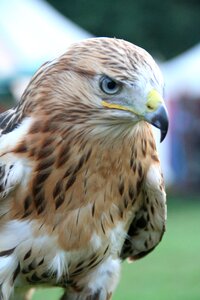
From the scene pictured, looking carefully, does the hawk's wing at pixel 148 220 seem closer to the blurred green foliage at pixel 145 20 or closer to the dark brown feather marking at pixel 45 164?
the dark brown feather marking at pixel 45 164

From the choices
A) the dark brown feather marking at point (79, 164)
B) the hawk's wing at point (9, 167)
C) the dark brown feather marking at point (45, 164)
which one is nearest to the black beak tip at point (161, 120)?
the dark brown feather marking at point (79, 164)

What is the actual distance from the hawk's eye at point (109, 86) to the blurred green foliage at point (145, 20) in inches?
1142

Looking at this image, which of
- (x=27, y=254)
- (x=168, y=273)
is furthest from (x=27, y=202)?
(x=168, y=273)

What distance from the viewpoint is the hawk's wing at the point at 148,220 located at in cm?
600

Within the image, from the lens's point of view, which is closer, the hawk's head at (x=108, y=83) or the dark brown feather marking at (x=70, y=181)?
the hawk's head at (x=108, y=83)

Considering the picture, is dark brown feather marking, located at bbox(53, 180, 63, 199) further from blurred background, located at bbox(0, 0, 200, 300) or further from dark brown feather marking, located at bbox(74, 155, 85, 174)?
blurred background, located at bbox(0, 0, 200, 300)

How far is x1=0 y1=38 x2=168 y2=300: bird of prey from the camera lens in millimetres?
5340

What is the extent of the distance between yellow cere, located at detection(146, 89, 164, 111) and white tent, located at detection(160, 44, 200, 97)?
18090mm

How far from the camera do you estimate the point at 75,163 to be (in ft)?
18.6

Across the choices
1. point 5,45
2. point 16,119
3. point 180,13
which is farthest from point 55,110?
point 180,13

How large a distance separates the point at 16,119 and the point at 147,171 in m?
0.82

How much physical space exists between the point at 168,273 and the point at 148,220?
468 centimetres

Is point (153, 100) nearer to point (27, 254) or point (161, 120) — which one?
point (161, 120)

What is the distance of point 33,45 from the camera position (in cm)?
2195
